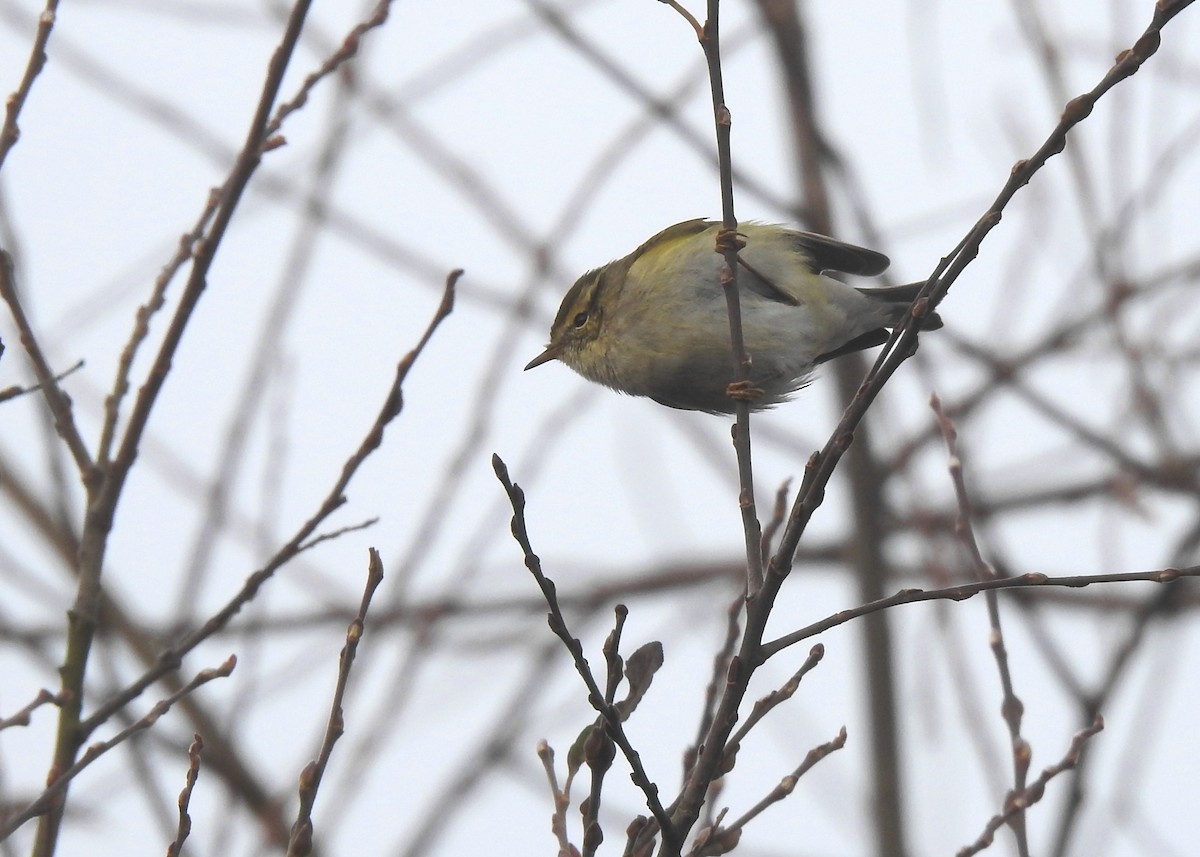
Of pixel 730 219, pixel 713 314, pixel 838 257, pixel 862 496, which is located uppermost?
pixel 862 496

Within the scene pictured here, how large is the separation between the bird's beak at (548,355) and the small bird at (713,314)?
5cm

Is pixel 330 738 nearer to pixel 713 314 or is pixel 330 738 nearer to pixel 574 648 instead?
pixel 574 648

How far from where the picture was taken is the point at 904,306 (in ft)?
13.4

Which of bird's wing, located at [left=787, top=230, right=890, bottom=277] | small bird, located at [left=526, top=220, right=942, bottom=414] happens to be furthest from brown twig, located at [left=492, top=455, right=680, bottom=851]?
bird's wing, located at [left=787, top=230, right=890, bottom=277]

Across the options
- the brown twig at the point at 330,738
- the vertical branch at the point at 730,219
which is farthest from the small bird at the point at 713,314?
the brown twig at the point at 330,738

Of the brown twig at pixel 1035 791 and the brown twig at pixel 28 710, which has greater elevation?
the brown twig at pixel 1035 791

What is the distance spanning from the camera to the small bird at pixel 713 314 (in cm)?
371

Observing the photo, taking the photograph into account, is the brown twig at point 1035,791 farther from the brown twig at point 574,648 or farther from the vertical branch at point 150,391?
the vertical branch at point 150,391

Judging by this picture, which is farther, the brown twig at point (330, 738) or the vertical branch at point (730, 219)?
the vertical branch at point (730, 219)

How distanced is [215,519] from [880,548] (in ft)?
8.19

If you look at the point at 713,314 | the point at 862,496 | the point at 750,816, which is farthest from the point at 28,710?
the point at 862,496

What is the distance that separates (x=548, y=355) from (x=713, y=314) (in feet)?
2.74

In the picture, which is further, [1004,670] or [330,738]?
[1004,670]

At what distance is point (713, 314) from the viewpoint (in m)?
3.67
